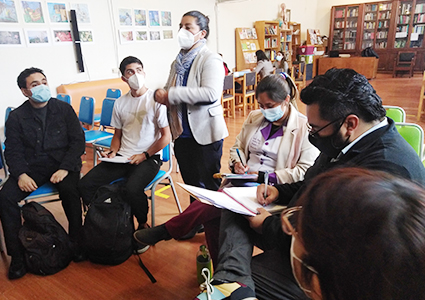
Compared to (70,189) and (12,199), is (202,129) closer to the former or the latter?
(70,189)

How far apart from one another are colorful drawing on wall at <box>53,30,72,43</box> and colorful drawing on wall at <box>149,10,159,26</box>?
1.51 m

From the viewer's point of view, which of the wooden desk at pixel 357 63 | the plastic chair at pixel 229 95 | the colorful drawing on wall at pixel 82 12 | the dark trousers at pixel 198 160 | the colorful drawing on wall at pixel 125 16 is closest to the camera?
the dark trousers at pixel 198 160

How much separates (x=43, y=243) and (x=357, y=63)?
10.4 m

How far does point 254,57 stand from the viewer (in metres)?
7.49

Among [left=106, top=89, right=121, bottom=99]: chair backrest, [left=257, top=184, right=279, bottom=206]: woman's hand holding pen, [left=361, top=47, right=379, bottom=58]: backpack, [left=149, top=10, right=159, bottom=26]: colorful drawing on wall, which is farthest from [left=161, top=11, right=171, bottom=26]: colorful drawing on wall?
[left=361, top=47, right=379, bottom=58]: backpack

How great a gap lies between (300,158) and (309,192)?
1.15 m

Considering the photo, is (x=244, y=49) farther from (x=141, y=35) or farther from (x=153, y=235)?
(x=153, y=235)

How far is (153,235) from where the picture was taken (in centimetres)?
176

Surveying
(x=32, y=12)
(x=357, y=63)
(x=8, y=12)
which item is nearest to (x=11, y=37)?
(x=8, y=12)

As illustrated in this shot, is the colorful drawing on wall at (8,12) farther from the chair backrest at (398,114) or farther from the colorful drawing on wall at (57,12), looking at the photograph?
the chair backrest at (398,114)

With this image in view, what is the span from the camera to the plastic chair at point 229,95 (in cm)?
546

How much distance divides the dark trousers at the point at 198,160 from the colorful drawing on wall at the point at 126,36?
3.71 metres

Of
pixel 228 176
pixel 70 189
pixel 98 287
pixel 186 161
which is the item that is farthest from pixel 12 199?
pixel 228 176

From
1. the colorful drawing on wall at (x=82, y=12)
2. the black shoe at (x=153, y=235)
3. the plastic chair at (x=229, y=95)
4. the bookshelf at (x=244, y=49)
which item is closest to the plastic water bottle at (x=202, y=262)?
the black shoe at (x=153, y=235)
